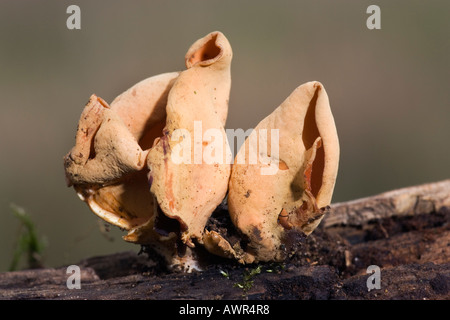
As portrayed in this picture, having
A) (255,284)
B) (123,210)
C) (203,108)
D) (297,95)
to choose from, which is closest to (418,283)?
(255,284)

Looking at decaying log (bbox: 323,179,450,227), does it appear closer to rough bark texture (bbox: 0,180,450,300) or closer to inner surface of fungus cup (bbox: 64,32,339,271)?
rough bark texture (bbox: 0,180,450,300)

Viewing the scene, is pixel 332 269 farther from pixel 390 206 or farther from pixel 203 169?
pixel 390 206

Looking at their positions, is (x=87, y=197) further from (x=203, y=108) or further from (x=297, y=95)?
(x=297, y=95)

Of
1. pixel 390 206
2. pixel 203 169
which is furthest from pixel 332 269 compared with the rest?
pixel 390 206

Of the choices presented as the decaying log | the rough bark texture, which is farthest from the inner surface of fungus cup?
the decaying log

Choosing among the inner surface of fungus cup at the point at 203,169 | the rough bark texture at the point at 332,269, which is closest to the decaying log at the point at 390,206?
the rough bark texture at the point at 332,269

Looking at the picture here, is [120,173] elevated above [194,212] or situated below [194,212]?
above
